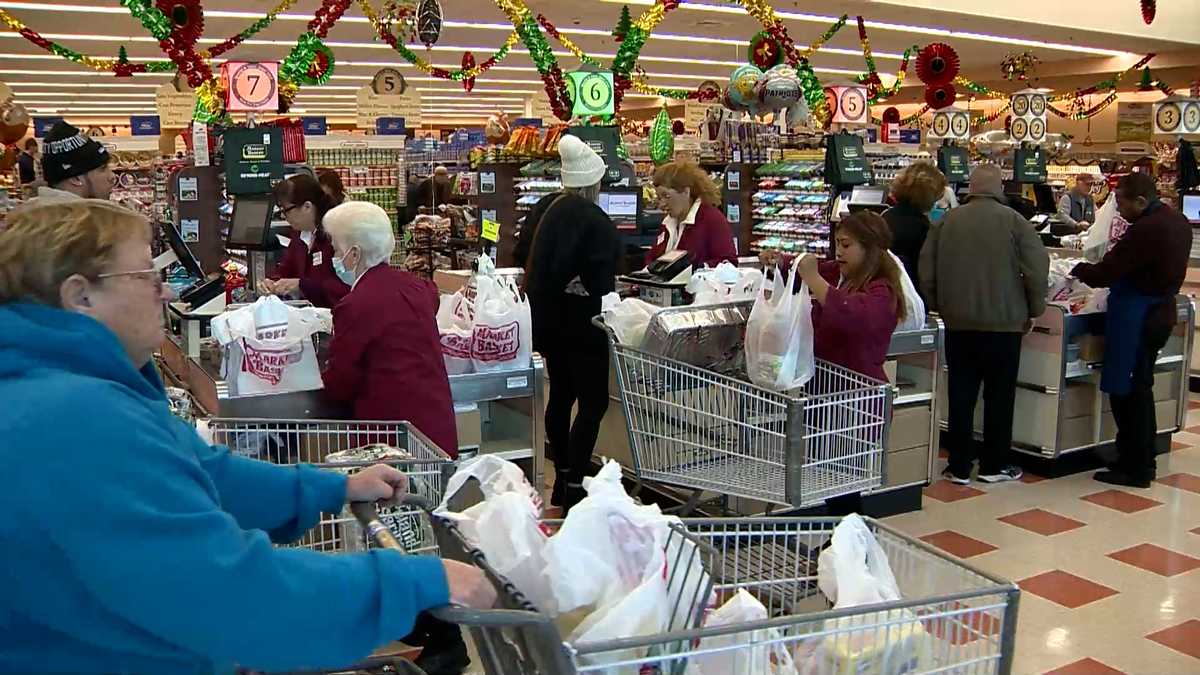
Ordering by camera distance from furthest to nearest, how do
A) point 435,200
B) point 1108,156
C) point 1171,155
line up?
1. point 1108,156
2. point 1171,155
3. point 435,200

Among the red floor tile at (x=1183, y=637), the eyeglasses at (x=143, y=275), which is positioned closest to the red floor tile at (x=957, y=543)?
the red floor tile at (x=1183, y=637)

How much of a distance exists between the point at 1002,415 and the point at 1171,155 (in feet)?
42.9

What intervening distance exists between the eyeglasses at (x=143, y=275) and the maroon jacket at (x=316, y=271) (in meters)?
2.75

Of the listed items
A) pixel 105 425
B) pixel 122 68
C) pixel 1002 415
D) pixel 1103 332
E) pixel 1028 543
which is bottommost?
pixel 1028 543

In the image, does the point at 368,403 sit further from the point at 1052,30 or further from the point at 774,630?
the point at 1052,30

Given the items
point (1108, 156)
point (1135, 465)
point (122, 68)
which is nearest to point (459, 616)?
point (1135, 465)

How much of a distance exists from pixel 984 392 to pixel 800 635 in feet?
13.7

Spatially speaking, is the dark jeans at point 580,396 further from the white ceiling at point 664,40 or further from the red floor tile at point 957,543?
the white ceiling at point 664,40

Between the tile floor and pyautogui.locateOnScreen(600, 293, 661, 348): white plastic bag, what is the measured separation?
1664 millimetres

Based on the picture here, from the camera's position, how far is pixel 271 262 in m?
7.00

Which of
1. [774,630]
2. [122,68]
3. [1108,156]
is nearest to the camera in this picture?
[774,630]

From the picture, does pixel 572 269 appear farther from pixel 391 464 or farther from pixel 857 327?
pixel 391 464

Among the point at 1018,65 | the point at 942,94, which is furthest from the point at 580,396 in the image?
the point at 1018,65

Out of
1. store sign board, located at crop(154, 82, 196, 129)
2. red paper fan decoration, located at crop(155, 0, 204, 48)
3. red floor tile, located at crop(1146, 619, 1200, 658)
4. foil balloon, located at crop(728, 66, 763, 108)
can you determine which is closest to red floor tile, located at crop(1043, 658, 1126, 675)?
red floor tile, located at crop(1146, 619, 1200, 658)
